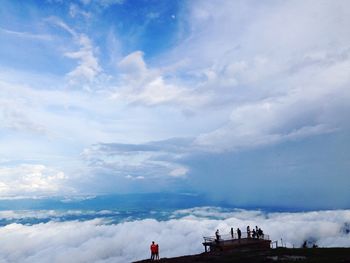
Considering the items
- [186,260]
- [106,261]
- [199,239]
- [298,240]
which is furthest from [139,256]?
[186,260]

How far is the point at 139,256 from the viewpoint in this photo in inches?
6939

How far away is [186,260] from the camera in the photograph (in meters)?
39.6

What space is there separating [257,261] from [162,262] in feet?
32.4

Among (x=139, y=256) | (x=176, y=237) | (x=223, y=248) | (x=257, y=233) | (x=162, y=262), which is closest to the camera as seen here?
(x=162, y=262)

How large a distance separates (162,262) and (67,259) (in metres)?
165

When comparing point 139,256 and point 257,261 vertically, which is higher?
point 257,261

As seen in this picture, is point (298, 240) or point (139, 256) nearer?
point (139, 256)

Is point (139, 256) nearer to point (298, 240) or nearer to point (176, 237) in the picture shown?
point (176, 237)

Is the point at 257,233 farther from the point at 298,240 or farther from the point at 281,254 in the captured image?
the point at 298,240

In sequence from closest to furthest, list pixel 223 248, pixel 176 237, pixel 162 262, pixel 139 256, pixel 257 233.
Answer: pixel 162 262
pixel 223 248
pixel 257 233
pixel 139 256
pixel 176 237

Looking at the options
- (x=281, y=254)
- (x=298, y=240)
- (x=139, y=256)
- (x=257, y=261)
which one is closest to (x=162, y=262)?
(x=257, y=261)

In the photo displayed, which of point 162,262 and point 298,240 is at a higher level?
point 162,262

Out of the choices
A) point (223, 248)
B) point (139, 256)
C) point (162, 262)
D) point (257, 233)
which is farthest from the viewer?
point (139, 256)

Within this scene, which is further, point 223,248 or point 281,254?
point 223,248
